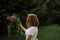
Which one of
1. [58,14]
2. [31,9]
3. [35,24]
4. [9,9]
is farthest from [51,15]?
[35,24]

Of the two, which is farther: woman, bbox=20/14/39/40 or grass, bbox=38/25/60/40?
grass, bbox=38/25/60/40

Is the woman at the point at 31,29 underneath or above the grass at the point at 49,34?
above

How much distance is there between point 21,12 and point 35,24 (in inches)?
340

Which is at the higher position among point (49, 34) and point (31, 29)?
point (31, 29)

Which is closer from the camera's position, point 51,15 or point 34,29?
point 34,29

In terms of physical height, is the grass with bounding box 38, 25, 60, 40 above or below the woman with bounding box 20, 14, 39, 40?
below

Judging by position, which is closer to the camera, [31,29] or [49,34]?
[31,29]

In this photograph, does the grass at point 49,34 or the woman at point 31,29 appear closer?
the woman at point 31,29

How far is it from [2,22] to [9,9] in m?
0.71

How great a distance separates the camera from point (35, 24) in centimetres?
522

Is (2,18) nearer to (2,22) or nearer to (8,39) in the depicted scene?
(2,22)

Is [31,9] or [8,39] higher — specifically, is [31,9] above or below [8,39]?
above

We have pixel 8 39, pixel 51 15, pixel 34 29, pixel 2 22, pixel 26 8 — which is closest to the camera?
pixel 34 29

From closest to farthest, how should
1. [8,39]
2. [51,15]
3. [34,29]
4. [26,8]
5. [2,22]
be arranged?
[34,29] < [8,39] < [2,22] < [26,8] < [51,15]
